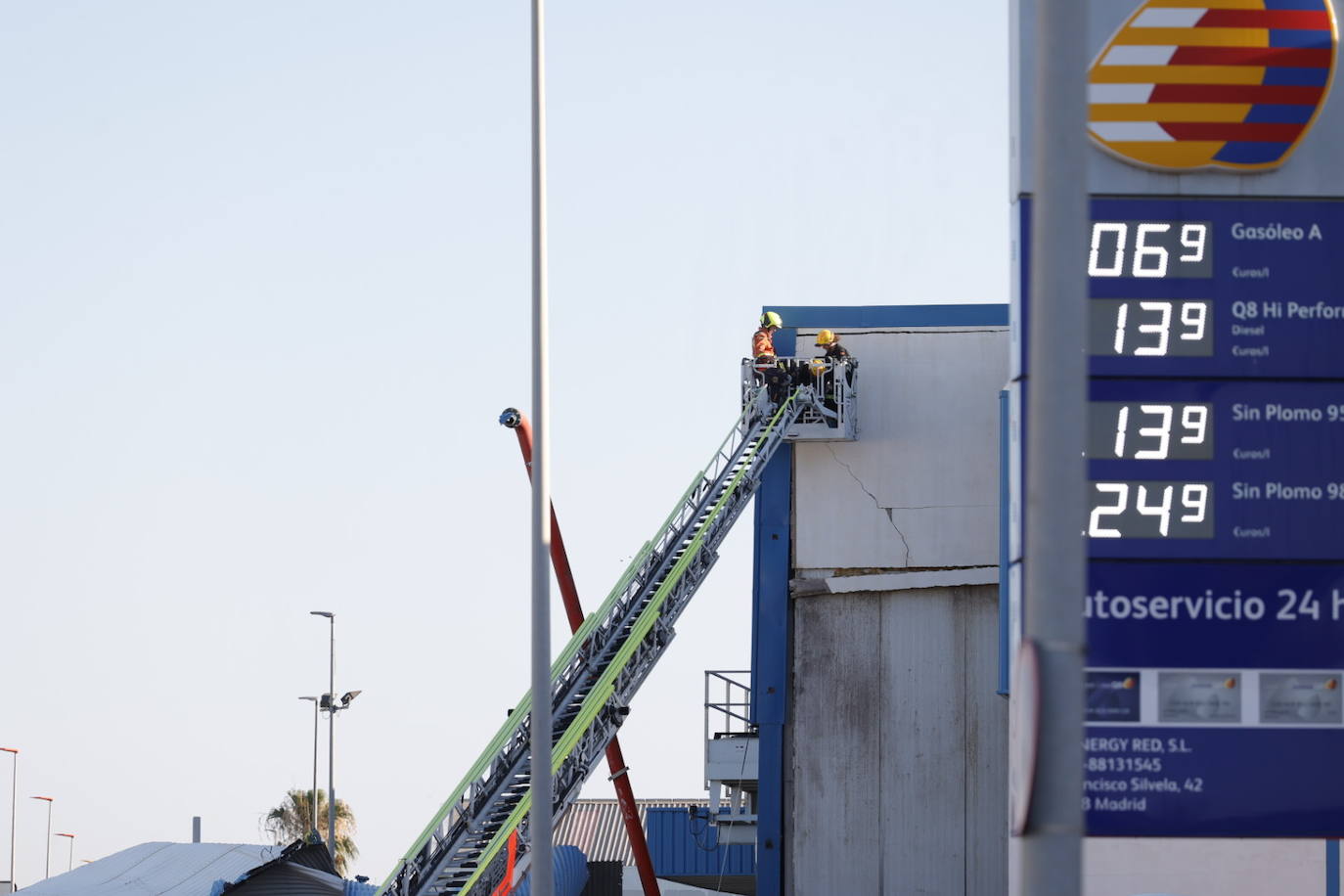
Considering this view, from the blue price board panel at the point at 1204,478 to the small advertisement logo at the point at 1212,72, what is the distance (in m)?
2.42

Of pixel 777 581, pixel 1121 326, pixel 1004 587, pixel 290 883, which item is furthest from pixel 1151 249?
pixel 290 883

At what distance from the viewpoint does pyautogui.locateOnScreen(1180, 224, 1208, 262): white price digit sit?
16047 mm

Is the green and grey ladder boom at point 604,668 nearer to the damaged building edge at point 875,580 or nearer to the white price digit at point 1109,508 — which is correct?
the damaged building edge at point 875,580

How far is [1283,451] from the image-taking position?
15.8m

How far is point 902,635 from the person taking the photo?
33.0 meters

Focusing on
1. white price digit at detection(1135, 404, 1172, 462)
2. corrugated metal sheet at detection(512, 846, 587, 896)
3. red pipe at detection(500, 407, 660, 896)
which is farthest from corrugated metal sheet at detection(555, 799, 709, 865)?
white price digit at detection(1135, 404, 1172, 462)

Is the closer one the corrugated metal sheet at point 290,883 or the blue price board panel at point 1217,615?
the blue price board panel at point 1217,615

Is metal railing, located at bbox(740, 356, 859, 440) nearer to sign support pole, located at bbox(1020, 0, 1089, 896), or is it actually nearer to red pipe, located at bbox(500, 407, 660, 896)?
red pipe, located at bbox(500, 407, 660, 896)

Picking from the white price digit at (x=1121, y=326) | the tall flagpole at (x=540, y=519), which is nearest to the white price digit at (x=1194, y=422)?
the white price digit at (x=1121, y=326)

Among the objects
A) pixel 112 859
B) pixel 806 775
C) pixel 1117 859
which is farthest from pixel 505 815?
pixel 112 859

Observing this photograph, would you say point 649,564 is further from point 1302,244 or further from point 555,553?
point 1302,244

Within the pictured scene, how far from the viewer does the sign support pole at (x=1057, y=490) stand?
27.2 feet

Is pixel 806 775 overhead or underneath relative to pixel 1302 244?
underneath

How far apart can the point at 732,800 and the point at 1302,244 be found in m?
20.0
